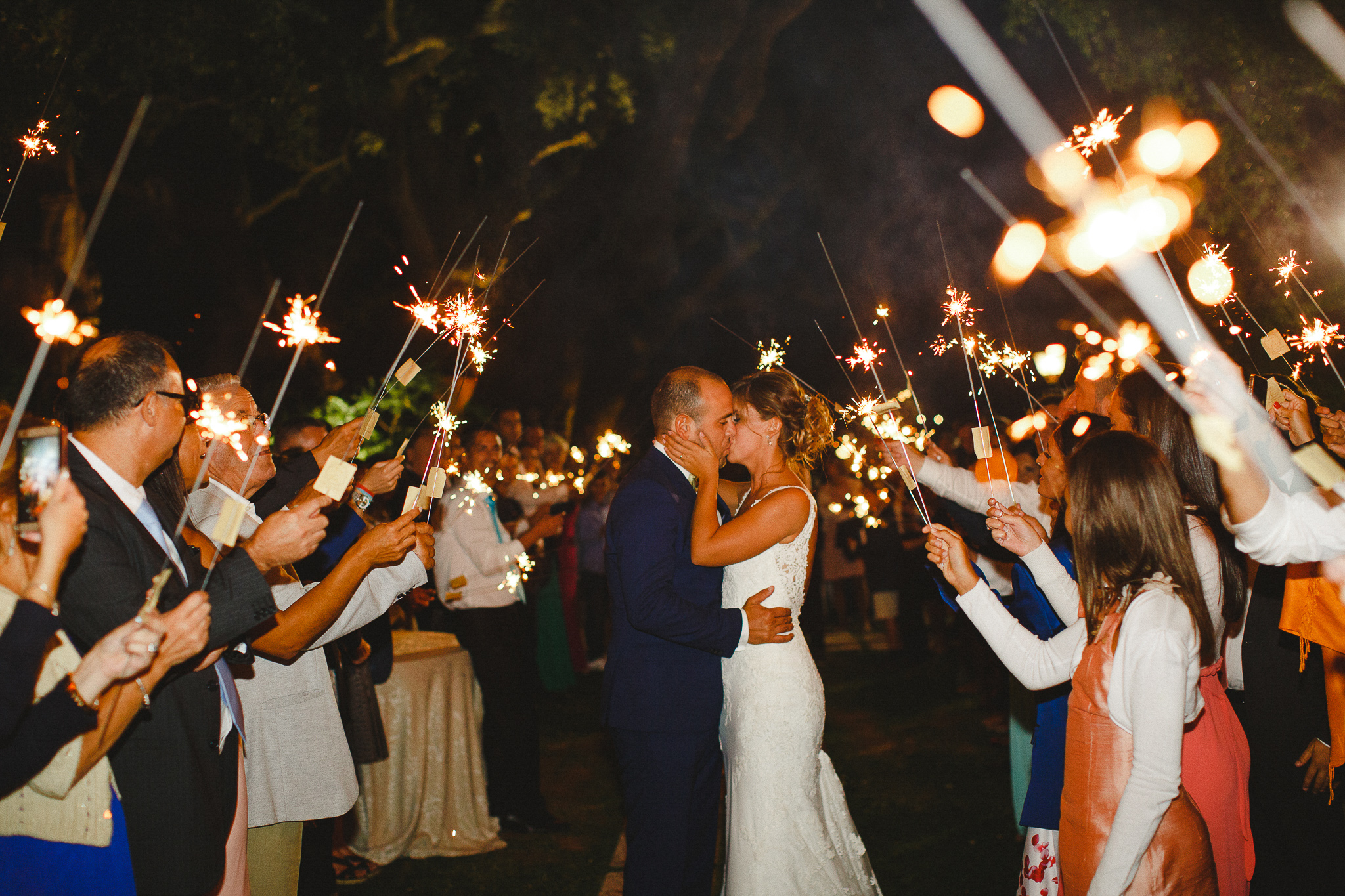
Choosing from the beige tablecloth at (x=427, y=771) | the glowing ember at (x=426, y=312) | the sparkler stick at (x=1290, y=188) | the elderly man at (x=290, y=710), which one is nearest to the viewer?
the elderly man at (x=290, y=710)

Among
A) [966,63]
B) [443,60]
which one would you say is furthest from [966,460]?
[443,60]

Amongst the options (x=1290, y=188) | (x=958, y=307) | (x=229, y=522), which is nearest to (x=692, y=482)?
(x=958, y=307)

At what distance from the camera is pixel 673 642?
312 cm

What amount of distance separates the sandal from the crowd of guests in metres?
0.07

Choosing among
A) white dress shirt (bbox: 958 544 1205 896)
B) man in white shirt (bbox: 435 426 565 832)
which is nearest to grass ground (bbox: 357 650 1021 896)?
man in white shirt (bbox: 435 426 565 832)

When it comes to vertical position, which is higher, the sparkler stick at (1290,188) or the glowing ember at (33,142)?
the sparkler stick at (1290,188)

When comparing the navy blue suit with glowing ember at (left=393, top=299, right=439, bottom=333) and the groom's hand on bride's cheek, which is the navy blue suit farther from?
glowing ember at (left=393, top=299, right=439, bottom=333)

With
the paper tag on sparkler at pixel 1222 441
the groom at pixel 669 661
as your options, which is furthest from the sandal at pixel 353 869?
the paper tag on sparkler at pixel 1222 441

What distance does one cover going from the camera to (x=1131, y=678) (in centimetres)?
204

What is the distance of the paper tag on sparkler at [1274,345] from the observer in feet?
10.6

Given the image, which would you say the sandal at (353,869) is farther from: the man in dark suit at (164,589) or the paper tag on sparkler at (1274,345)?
the paper tag on sparkler at (1274,345)

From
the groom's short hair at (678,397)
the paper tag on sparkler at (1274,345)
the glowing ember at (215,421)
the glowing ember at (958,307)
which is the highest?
the glowing ember at (958,307)

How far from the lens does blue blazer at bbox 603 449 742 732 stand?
304 cm

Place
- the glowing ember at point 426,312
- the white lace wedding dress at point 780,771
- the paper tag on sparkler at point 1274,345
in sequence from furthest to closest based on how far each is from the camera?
the paper tag on sparkler at point 1274,345 < the white lace wedding dress at point 780,771 < the glowing ember at point 426,312
